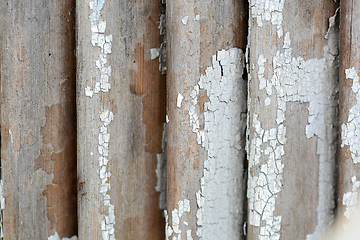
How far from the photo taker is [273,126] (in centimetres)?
62

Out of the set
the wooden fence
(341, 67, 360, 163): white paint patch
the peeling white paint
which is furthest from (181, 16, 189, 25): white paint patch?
(341, 67, 360, 163): white paint patch

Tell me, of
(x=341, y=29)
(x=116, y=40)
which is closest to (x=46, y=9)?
(x=116, y=40)

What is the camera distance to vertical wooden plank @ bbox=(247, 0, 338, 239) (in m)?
0.61

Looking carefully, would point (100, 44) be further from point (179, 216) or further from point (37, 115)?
point (179, 216)

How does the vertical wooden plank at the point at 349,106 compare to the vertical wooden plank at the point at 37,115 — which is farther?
the vertical wooden plank at the point at 37,115

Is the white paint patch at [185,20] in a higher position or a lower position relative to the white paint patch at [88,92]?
higher

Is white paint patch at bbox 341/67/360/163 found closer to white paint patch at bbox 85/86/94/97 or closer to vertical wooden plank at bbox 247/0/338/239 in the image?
vertical wooden plank at bbox 247/0/338/239

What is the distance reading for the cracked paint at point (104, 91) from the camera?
2.16 feet

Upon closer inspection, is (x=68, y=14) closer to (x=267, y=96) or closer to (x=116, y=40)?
(x=116, y=40)

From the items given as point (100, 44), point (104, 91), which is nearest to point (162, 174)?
point (104, 91)

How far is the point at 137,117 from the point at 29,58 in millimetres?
309

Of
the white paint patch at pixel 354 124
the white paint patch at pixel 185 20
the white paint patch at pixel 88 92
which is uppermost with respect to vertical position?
the white paint patch at pixel 185 20

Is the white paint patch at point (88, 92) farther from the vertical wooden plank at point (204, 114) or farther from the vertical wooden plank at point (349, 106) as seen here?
the vertical wooden plank at point (349, 106)

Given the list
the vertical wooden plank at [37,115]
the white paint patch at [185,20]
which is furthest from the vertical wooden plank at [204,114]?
the vertical wooden plank at [37,115]
